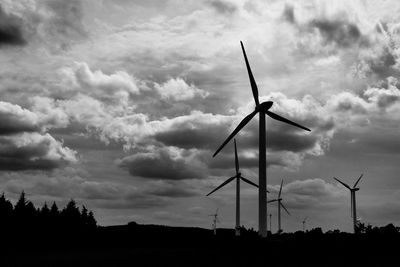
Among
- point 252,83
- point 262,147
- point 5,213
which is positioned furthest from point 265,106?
point 5,213

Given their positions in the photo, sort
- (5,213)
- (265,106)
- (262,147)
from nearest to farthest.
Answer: (262,147)
(265,106)
(5,213)

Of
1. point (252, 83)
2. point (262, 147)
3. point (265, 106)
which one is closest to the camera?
point (262, 147)

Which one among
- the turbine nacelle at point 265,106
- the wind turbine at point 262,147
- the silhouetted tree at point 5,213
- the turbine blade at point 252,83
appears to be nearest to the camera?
the wind turbine at point 262,147

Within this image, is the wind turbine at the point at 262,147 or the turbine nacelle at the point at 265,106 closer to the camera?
the wind turbine at the point at 262,147

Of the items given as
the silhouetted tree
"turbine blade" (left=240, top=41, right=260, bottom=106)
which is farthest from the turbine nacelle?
the silhouetted tree

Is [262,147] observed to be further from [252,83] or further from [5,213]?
[5,213]

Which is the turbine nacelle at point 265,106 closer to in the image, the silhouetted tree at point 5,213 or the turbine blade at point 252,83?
the turbine blade at point 252,83

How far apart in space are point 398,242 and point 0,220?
421 feet

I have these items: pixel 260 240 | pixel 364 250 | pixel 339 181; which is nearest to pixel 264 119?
pixel 260 240

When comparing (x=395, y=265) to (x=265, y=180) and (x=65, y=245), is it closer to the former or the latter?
(x=265, y=180)

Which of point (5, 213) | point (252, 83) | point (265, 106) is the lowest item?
point (5, 213)

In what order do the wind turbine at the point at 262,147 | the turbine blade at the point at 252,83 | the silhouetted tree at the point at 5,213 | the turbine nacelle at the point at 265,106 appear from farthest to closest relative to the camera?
1. the silhouetted tree at the point at 5,213
2. the turbine blade at the point at 252,83
3. the turbine nacelle at the point at 265,106
4. the wind turbine at the point at 262,147

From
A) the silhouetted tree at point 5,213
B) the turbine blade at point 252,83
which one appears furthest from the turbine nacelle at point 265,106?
the silhouetted tree at point 5,213

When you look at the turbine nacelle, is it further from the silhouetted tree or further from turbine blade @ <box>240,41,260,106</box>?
the silhouetted tree
